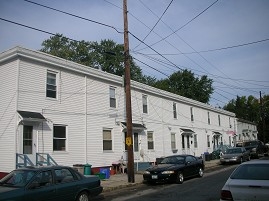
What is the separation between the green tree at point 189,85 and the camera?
6575cm

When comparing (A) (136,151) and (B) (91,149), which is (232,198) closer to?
(B) (91,149)

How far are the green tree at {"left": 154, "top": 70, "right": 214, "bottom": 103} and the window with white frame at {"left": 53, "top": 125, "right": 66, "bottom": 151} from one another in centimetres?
4685

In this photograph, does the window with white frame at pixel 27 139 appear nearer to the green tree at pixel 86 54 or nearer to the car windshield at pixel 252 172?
the car windshield at pixel 252 172

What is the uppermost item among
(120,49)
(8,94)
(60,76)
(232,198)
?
(120,49)

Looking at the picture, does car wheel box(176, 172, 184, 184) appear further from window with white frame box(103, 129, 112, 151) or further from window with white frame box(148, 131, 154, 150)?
window with white frame box(148, 131, 154, 150)

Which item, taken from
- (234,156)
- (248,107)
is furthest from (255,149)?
(248,107)

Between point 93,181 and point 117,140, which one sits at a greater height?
point 117,140

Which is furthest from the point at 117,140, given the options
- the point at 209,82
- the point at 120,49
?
the point at 209,82

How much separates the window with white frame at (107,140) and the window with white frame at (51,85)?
194 inches

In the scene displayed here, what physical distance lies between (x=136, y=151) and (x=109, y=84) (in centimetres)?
567

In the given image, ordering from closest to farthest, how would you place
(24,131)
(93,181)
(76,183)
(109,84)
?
(76,183)
(93,181)
(24,131)
(109,84)

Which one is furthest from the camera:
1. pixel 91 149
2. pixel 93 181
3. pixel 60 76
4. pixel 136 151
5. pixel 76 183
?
pixel 136 151

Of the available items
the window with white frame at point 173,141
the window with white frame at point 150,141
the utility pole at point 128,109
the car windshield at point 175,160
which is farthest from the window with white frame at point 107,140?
the window with white frame at point 173,141

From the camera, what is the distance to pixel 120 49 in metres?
57.6
